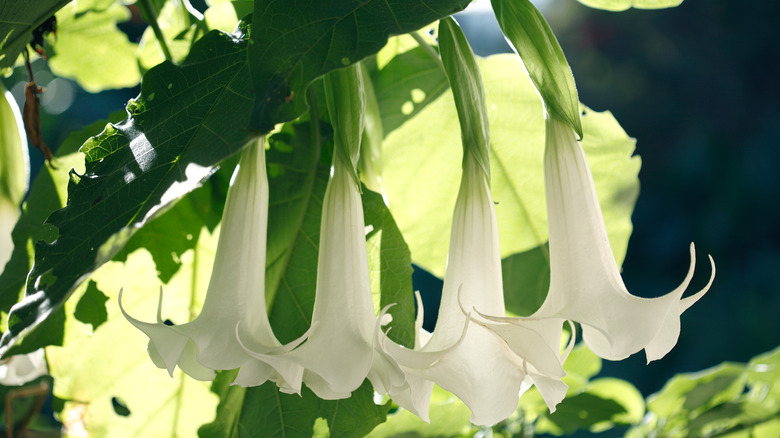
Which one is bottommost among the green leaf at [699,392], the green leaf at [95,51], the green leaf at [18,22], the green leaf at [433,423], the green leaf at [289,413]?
the green leaf at [699,392]

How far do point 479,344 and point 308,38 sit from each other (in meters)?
0.17

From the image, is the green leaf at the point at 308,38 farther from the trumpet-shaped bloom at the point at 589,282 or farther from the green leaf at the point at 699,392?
the green leaf at the point at 699,392

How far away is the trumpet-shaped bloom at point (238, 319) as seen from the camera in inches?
12.5

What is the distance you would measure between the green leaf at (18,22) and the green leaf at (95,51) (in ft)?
0.80

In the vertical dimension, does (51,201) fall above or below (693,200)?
above

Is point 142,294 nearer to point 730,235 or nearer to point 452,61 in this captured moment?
point 452,61

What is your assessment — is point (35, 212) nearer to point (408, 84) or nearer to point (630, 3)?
point (408, 84)

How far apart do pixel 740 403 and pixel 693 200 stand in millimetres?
2333

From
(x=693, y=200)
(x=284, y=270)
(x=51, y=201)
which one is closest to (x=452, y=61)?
(x=284, y=270)

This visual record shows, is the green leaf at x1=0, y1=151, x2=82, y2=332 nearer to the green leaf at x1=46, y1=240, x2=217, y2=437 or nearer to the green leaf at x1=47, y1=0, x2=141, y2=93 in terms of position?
the green leaf at x1=46, y1=240, x2=217, y2=437

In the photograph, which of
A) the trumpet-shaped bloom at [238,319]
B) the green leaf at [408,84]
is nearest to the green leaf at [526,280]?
the green leaf at [408,84]

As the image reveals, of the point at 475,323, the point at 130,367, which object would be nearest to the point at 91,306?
the point at 130,367

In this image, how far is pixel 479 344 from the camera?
329 mm

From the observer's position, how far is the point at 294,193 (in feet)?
1.44
